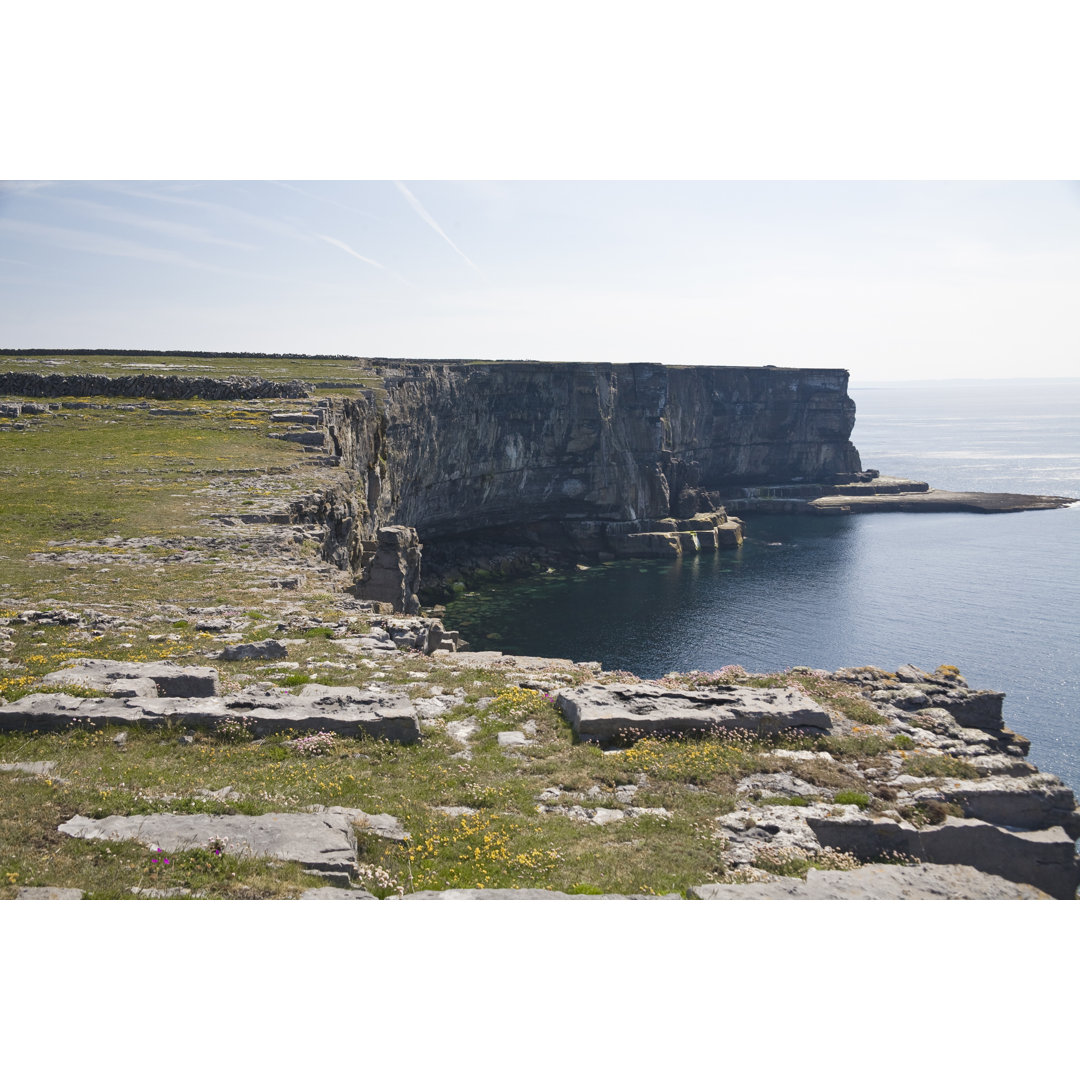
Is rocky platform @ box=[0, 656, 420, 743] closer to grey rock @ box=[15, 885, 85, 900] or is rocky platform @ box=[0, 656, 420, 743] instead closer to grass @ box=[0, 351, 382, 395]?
grey rock @ box=[15, 885, 85, 900]

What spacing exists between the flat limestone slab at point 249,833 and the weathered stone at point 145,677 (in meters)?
5.01

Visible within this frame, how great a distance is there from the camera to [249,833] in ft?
36.8

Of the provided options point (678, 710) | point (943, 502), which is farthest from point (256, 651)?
point (943, 502)

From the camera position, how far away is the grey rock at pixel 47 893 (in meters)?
9.30

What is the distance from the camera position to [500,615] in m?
79.4

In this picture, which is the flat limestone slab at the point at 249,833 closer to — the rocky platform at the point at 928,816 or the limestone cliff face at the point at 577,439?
the rocky platform at the point at 928,816

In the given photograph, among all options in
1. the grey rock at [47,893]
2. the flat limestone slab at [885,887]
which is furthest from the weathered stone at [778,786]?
the grey rock at [47,893]

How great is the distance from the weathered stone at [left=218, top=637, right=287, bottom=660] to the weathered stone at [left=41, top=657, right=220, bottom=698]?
1.94 metres

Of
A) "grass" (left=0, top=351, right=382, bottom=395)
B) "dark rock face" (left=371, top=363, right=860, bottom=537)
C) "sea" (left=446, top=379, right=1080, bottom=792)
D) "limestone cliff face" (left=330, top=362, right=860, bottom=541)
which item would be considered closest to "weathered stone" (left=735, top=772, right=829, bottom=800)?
"sea" (left=446, top=379, right=1080, bottom=792)

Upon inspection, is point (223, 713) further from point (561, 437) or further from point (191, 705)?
point (561, 437)

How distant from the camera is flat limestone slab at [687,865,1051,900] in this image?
10.9m

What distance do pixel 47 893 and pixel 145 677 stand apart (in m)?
7.41

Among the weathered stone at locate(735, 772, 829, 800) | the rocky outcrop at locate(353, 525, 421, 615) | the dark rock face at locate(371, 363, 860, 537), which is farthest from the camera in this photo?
the dark rock face at locate(371, 363, 860, 537)

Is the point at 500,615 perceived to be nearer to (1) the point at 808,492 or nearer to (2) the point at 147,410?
(2) the point at 147,410
